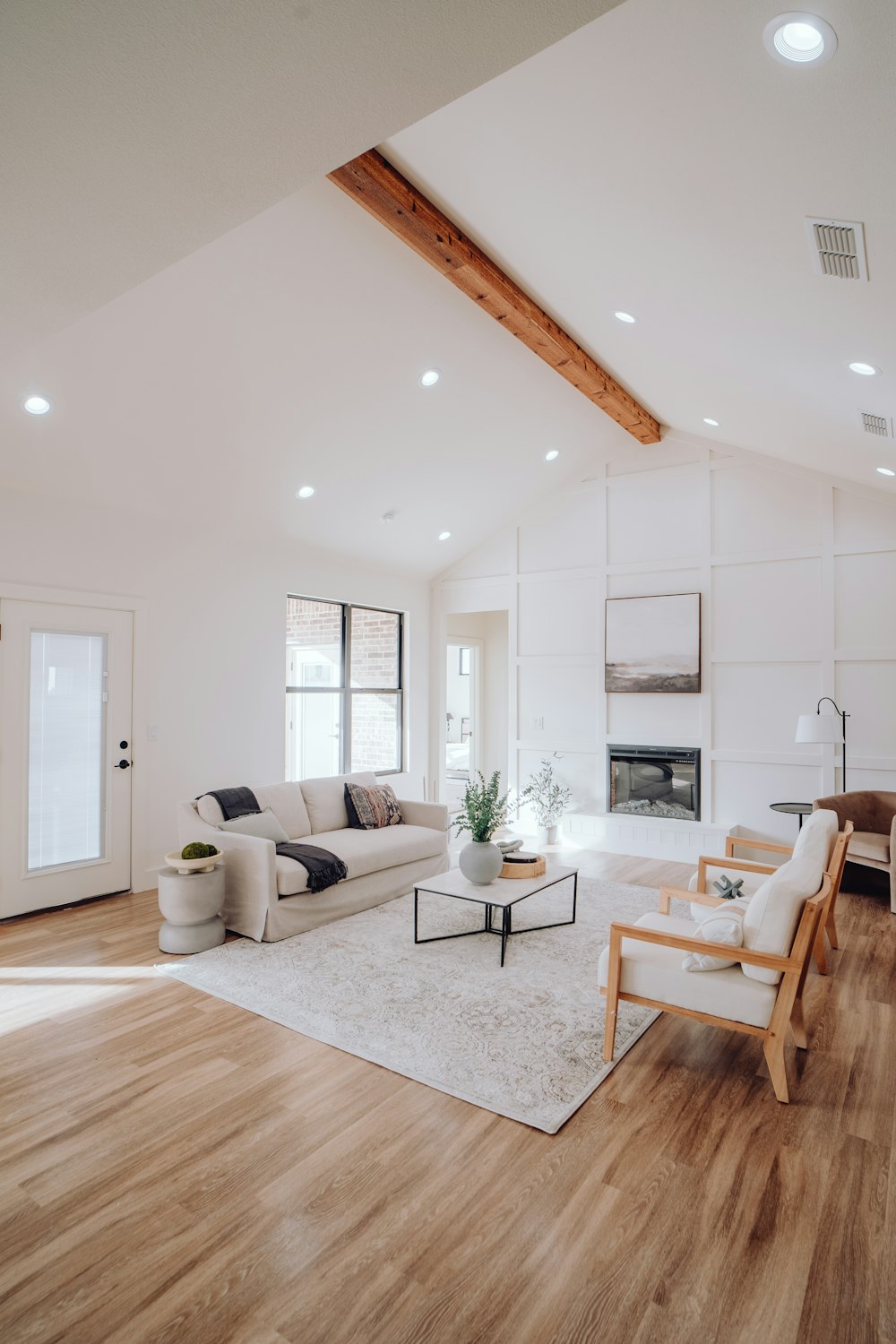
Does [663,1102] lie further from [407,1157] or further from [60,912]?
[60,912]

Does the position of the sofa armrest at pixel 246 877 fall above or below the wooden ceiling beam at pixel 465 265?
below

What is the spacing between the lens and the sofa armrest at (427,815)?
18.8ft

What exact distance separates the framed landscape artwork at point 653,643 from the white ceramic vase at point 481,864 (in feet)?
9.79

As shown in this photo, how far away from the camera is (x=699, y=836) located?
6.26 meters

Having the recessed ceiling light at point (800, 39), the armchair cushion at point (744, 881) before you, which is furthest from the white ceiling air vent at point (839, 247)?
the armchair cushion at point (744, 881)

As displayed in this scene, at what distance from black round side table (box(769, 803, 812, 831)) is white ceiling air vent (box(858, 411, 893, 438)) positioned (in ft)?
8.80

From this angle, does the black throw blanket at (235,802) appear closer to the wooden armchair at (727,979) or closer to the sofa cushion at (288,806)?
the sofa cushion at (288,806)

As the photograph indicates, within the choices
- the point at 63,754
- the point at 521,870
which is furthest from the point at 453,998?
the point at 63,754

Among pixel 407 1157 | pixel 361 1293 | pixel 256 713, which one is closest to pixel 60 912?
pixel 256 713

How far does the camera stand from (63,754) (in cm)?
480

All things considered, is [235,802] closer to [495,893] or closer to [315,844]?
[315,844]

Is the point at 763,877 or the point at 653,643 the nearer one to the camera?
the point at 763,877

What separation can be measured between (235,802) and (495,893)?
70.0 inches

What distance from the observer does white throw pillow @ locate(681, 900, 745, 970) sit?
2723 mm
